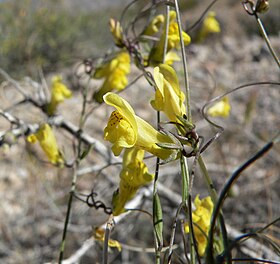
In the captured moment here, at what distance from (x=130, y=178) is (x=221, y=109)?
2.97 feet

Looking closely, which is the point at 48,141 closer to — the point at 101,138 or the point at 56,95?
the point at 56,95

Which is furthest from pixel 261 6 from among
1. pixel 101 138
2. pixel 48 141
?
pixel 101 138

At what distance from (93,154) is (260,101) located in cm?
161

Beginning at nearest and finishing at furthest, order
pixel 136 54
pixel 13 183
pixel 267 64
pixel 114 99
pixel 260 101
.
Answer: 1. pixel 114 99
2. pixel 136 54
3. pixel 13 183
4. pixel 260 101
5. pixel 267 64

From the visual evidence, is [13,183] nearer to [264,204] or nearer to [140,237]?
[140,237]

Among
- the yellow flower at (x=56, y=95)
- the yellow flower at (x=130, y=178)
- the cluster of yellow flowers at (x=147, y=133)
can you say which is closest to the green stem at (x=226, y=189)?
the cluster of yellow flowers at (x=147, y=133)

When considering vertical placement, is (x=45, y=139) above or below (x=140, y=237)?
below

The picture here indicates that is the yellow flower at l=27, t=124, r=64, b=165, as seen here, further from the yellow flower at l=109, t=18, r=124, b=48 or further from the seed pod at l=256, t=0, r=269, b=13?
the seed pod at l=256, t=0, r=269, b=13

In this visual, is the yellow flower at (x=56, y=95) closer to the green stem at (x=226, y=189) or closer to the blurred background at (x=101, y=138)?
the blurred background at (x=101, y=138)

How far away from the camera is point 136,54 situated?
868 millimetres

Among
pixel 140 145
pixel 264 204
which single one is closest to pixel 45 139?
pixel 140 145

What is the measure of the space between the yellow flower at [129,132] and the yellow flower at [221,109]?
36.3 inches

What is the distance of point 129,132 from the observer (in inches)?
24.6

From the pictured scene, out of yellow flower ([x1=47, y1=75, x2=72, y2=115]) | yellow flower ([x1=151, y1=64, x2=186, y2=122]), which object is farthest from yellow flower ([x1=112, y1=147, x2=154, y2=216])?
yellow flower ([x1=47, y1=75, x2=72, y2=115])
